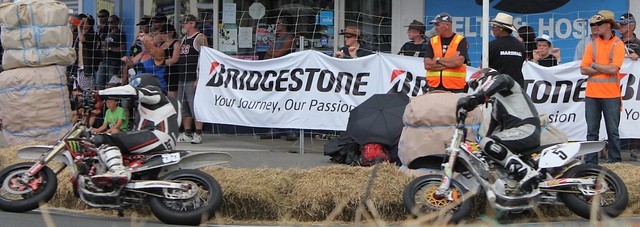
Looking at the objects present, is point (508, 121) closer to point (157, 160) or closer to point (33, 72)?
point (157, 160)

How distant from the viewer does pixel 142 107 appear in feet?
27.3

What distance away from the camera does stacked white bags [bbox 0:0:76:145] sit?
38.6ft

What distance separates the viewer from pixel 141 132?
26.8 feet

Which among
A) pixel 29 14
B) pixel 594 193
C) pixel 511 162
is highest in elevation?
pixel 29 14

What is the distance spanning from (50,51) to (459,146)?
20.5 ft

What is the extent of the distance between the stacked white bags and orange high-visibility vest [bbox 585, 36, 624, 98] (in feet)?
21.6

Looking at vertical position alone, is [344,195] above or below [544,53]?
below

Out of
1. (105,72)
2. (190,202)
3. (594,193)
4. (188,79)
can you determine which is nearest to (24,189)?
(190,202)

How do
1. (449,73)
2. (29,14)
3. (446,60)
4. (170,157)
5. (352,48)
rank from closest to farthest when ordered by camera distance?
(170,157)
(446,60)
(449,73)
(29,14)
(352,48)

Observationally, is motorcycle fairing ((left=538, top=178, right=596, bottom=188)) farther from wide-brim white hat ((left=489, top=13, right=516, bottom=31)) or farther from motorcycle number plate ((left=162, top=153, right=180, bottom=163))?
motorcycle number plate ((left=162, top=153, right=180, bottom=163))

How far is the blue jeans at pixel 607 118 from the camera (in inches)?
414

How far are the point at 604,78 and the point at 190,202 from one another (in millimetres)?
5218

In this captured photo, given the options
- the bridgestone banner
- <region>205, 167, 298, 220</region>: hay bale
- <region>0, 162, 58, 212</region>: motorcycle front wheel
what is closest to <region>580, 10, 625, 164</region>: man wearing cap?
the bridgestone banner

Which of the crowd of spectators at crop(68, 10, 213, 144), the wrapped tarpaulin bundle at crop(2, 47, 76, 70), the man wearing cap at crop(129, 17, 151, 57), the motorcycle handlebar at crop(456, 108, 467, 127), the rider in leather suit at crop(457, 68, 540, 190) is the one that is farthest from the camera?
the man wearing cap at crop(129, 17, 151, 57)
